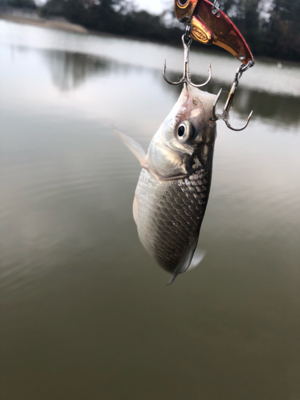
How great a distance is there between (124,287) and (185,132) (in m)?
1.83

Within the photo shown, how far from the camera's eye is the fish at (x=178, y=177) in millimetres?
1178

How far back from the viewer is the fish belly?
1.26m

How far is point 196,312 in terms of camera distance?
2.51 metres

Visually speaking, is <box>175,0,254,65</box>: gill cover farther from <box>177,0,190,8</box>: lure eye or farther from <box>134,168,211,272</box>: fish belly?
<box>134,168,211,272</box>: fish belly

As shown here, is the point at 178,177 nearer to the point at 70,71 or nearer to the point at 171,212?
the point at 171,212

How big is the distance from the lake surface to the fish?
1.18m

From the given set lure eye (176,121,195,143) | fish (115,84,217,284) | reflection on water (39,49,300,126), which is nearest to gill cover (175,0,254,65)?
fish (115,84,217,284)

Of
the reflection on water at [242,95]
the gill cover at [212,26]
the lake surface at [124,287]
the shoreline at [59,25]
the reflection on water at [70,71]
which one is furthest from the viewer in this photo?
the shoreline at [59,25]

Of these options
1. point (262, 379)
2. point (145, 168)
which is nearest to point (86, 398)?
point (262, 379)

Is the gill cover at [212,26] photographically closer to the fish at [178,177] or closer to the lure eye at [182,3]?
the lure eye at [182,3]

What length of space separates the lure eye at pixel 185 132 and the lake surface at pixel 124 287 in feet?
5.64

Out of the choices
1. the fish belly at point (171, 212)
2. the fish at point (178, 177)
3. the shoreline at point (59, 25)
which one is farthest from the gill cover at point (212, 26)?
the shoreline at point (59, 25)

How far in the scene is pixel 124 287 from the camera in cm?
261

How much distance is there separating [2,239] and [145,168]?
2.11m
